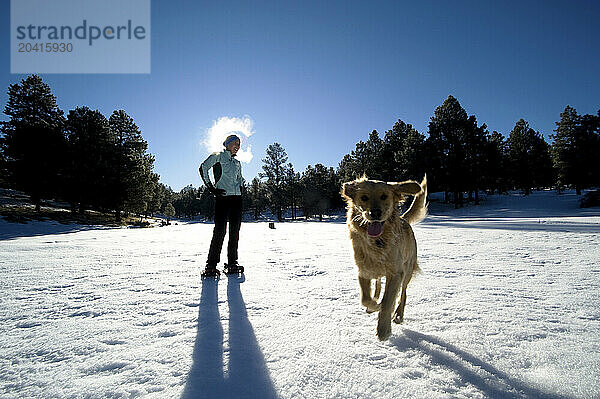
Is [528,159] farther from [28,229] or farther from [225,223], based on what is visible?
[28,229]

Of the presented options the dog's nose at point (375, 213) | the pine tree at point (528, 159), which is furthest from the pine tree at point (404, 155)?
the dog's nose at point (375, 213)

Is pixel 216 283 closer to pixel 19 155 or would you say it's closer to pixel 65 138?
pixel 19 155

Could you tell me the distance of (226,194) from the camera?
463cm

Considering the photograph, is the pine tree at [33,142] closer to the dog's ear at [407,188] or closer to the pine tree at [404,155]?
the dog's ear at [407,188]

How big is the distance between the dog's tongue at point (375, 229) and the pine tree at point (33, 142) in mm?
34148

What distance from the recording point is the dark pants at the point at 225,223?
446cm

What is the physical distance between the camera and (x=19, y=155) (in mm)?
25906

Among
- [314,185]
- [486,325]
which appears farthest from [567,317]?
[314,185]

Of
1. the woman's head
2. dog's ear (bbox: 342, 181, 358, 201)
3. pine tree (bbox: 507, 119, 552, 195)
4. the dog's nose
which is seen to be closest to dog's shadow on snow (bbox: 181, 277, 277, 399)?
the dog's nose

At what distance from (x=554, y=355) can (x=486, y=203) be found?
46050 millimetres

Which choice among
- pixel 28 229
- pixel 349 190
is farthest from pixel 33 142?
pixel 349 190

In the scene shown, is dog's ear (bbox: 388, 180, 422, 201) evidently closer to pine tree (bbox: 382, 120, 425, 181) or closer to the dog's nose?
the dog's nose

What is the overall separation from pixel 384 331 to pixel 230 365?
1.19 meters

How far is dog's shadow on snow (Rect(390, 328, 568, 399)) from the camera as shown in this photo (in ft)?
4.42
